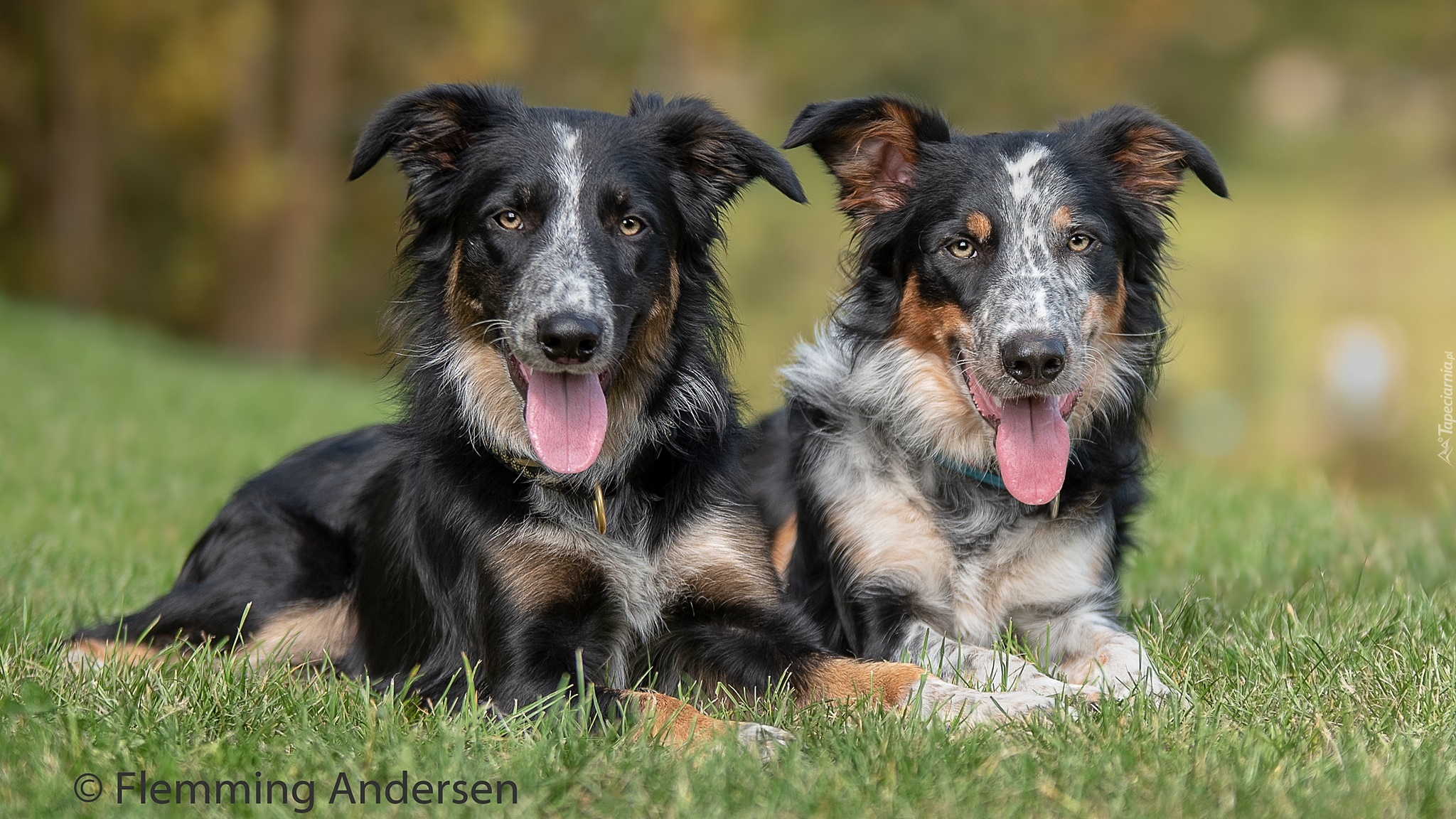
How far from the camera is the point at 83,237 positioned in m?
22.1

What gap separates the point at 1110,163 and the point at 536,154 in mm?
2234

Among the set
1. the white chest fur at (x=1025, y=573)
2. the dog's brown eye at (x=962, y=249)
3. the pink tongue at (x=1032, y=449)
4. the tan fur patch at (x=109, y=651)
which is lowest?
the tan fur patch at (x=109, y=651)

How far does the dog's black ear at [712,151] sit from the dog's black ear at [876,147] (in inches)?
13.7

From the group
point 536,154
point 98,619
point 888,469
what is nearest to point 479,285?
point 536,154

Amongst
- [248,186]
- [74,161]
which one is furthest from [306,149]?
[74,161]

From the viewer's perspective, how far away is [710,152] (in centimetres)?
481

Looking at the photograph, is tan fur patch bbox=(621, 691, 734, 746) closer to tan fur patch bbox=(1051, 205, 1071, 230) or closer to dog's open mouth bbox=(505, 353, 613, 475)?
dog's open mouth bbox=(505, 353, 613, 475)

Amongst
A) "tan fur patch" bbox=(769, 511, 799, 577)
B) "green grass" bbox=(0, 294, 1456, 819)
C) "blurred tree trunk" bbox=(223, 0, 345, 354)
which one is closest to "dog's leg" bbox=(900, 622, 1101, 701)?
"green grass" bbox=(0, 294, 1456, 819)

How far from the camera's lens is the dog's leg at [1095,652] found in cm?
434

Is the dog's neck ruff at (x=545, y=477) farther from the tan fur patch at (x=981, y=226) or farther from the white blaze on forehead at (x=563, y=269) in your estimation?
the tan fur patch at (x=981, y=226)

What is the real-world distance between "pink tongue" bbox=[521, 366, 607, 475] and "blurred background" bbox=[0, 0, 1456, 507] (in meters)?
12.9

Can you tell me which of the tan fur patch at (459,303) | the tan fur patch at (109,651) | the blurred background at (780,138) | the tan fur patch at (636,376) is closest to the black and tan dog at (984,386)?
the tan fur patch at (636,376)

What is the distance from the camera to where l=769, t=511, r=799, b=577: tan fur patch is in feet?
17.5

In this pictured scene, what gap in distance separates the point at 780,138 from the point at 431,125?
16.2 m
